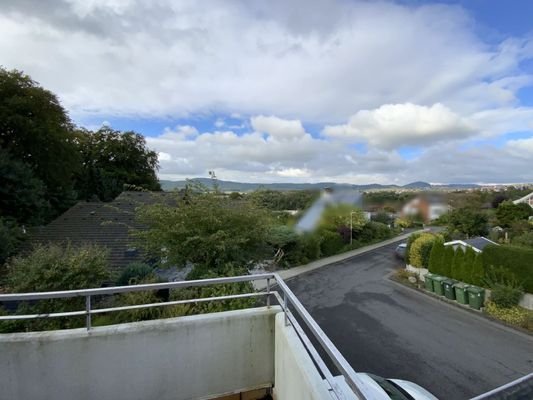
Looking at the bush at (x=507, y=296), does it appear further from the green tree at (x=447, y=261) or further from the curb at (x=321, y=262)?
the curb at (x=321, y=262)

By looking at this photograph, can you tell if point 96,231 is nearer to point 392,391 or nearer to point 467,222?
point 392,391

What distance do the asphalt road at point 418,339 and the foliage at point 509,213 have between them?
18.8 metres

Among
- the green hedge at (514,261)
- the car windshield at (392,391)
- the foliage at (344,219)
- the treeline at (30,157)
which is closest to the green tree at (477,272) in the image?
the green hedge at (514,261)

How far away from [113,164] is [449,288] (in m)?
30.9

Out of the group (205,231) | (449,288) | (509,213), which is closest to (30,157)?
(205,231)

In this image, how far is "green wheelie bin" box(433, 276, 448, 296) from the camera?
12.3 m

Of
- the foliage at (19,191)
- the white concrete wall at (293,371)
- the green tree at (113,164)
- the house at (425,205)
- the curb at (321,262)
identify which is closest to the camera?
the white concrete wall at (293,371)

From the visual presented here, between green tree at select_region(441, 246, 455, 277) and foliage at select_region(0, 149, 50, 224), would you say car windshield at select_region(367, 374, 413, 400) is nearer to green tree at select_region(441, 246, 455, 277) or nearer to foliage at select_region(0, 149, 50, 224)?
green tree at select_region(441, 246, 455, 277)

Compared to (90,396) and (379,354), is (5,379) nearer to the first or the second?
(90,396)

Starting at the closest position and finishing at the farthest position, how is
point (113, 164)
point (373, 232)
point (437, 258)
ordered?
point (437, 258) < point (373, 232) < point (113, 164)

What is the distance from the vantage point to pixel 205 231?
21.2ft

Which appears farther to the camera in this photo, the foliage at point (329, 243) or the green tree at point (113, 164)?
the green tree at point (113, 164)

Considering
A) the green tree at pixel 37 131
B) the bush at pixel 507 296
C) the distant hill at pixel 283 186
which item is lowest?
the bush at pixel 507 296

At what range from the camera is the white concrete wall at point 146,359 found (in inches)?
110
